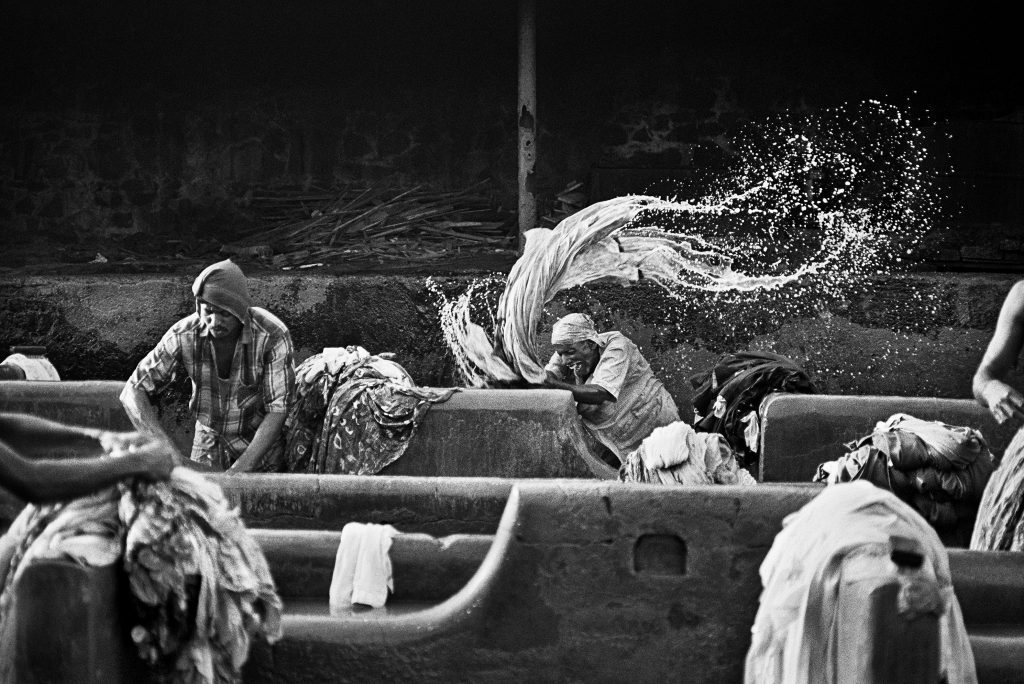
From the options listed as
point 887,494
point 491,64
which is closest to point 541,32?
point 491,64

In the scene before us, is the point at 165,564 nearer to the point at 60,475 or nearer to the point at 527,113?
the point at 60,475

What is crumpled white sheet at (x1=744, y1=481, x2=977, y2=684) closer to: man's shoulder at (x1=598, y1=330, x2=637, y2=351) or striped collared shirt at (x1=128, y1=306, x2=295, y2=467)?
striped collared shirt at (x1=128, y1=306, x2=295, y2=467)

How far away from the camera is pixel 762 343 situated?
32.8 ft

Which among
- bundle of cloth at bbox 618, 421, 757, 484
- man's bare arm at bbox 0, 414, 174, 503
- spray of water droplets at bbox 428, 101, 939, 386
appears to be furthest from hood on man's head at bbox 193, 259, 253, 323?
man's bare arm at bbox 0, 414, 174, 503

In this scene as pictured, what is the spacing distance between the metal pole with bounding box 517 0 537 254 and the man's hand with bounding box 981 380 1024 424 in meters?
5.46

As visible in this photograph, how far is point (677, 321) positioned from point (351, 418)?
3650mm

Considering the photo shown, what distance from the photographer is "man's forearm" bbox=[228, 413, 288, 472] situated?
656cm

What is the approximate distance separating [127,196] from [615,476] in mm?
7149

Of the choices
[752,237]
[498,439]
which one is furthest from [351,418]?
[752,237]

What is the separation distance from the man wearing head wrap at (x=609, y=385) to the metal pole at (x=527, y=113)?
1802 millimetres

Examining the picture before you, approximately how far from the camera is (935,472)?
5645mm

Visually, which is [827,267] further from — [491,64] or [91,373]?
[91,373]

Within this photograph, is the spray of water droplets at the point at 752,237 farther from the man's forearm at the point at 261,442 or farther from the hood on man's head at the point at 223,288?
the hood on man's head at the point at 223,288

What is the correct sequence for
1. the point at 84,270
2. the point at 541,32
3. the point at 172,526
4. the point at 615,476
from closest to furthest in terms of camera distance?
the point at 172,526
the point at 615,476
the point at 84,270
the point at 541,32
